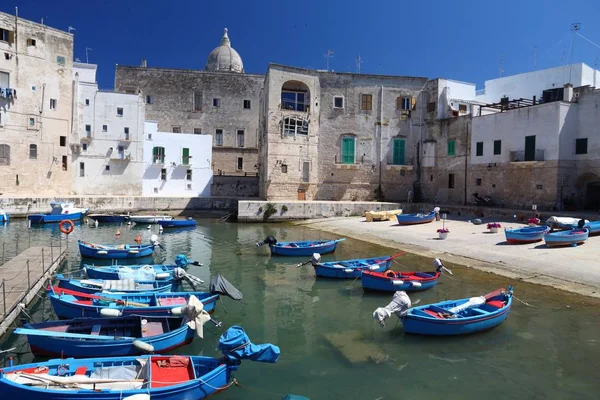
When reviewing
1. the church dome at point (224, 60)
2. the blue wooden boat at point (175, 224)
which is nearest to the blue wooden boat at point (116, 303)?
the blue wooden boat at point (175, 224)

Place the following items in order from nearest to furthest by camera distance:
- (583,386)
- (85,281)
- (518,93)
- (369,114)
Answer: (583,386)
(85,281)
(369,114)
(518,93)

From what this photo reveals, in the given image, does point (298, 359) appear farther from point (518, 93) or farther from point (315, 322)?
point (518, 93)

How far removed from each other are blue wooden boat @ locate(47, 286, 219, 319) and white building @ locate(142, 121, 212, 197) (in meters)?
31.3

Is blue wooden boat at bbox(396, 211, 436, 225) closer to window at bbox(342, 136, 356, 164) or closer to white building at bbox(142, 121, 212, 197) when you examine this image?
window at bbox(342, 136, 356, 164)

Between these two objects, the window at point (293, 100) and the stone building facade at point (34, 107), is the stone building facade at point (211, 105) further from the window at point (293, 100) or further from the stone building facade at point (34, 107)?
the window at point (293, 100)

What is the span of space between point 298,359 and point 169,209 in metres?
32.0

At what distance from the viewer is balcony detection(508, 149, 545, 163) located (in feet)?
93.1

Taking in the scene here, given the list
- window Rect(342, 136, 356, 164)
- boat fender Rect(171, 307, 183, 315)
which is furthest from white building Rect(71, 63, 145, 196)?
boat fender Rect(171, 307, 183, 315)

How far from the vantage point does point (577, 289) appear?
13.7 m

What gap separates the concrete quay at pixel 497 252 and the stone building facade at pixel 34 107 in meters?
26.1

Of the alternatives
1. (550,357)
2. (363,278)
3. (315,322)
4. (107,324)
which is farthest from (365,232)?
(107,324)

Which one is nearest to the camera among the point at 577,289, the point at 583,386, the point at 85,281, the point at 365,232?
the point at 583,386

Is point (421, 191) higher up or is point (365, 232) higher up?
point (421, 191)

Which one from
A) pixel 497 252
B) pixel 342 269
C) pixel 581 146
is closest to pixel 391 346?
pixel 342 269
